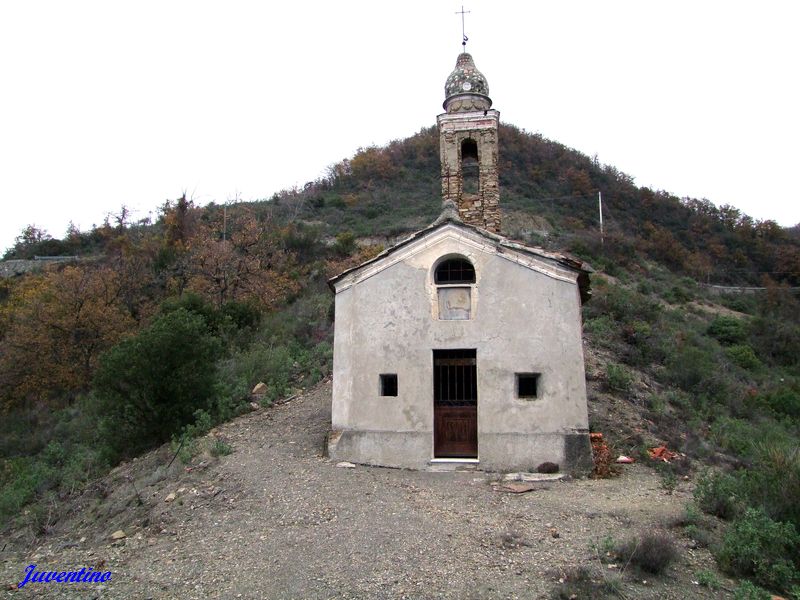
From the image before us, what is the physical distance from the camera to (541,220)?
38656 mm

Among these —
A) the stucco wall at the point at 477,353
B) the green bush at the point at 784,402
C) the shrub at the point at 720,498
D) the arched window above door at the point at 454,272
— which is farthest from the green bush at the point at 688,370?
the shrub at the point at 720,498

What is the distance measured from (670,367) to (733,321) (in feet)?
39.0

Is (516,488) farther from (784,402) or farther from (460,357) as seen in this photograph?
(784,402)

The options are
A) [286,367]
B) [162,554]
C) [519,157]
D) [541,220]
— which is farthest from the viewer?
[519,157]

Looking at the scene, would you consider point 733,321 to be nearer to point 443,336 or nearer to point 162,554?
point 443,336

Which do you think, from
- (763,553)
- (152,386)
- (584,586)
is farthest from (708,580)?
(152,386)

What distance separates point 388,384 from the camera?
11352 millimetres

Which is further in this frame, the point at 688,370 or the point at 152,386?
the point at 688,370

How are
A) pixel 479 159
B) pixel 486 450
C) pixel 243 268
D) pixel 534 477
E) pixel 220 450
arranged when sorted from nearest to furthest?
1. pixel 534 477
2. pixel 486 450
3. pixel 220 450
4. pixel 479 159
5. pixel 243 268

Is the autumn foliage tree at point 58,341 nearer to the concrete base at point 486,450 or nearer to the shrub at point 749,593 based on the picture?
the concrete base at point 486,450

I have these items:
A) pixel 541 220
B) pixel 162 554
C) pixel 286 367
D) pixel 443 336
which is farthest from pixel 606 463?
pixel 541 220

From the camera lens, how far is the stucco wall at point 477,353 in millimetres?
10578

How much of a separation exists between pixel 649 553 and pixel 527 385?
4.81 meters

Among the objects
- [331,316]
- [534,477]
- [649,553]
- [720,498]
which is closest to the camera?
[649,553]
